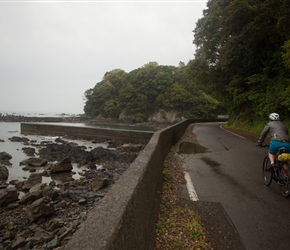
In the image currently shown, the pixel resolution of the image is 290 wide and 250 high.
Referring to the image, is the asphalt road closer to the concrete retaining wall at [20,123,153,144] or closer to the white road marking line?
the white road marking line

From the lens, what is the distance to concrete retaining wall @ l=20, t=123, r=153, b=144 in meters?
25.0

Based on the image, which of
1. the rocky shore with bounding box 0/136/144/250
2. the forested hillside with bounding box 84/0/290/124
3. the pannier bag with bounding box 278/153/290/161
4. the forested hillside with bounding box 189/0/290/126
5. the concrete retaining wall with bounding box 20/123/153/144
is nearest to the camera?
the pannier bag with bounding box 278/153/290/161

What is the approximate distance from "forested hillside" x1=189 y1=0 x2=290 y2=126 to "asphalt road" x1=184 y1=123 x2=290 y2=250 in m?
7.18

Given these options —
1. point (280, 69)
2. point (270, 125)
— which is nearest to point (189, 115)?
point (280, 69)

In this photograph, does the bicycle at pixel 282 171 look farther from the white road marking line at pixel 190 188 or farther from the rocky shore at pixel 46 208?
the rocky shore at pixel 46 208

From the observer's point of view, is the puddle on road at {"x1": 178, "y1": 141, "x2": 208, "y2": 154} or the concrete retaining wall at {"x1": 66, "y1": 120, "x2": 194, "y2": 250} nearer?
the concrete retaining wall at {"x1": 66, "y1": 120, "x2": 194, "y2": 250}

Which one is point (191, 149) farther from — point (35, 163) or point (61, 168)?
point (35, 163)

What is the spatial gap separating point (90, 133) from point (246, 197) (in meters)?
27.7

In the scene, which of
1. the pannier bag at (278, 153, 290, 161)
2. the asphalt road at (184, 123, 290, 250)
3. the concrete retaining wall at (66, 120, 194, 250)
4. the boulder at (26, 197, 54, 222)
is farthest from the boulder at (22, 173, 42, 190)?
the pannier bag at (278, 153, 290, 161)

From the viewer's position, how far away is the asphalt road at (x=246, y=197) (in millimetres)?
3531

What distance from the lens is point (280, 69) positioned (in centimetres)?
1565

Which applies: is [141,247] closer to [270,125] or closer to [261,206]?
[261,206]

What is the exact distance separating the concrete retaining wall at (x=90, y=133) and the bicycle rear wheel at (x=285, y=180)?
1889 centimetres

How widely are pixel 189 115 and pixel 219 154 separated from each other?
63.9 meters
